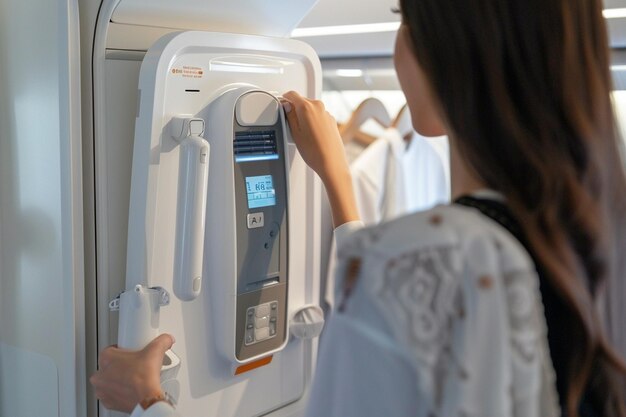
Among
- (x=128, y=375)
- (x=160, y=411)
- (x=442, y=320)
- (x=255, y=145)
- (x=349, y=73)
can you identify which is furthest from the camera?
(x=349, y=73)

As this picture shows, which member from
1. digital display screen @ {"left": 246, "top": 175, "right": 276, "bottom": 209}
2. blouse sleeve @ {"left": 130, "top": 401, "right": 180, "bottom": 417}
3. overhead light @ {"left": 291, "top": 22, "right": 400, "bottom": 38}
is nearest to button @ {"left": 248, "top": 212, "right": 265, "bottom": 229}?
digital display screen @ {"left": 246, "top": 175, "right": 276, "bottom": 209}

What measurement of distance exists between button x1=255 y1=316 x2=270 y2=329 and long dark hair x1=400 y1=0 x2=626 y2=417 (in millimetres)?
732

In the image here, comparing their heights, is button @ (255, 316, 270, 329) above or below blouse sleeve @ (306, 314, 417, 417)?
below

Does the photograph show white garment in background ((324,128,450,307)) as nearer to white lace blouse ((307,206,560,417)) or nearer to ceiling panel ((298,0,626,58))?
ceiling panel ((298,0,626,58))

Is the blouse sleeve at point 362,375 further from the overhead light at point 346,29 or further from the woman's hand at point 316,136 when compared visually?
the overhead light at point 346,29

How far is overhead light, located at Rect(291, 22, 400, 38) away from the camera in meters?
2.00

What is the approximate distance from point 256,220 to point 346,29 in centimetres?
97

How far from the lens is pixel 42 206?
3.91 ft

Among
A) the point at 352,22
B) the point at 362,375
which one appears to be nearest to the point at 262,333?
the point at 362,375

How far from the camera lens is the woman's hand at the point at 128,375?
1.04 m

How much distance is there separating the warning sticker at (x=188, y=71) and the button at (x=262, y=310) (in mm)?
449

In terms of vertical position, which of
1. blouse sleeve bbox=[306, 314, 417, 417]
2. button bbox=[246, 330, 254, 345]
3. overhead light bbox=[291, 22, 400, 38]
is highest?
overhead light bbox=[291, 22, 400, 38]

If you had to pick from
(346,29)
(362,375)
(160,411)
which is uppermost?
(346,29)

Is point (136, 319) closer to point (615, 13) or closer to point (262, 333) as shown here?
point (262, 333)
